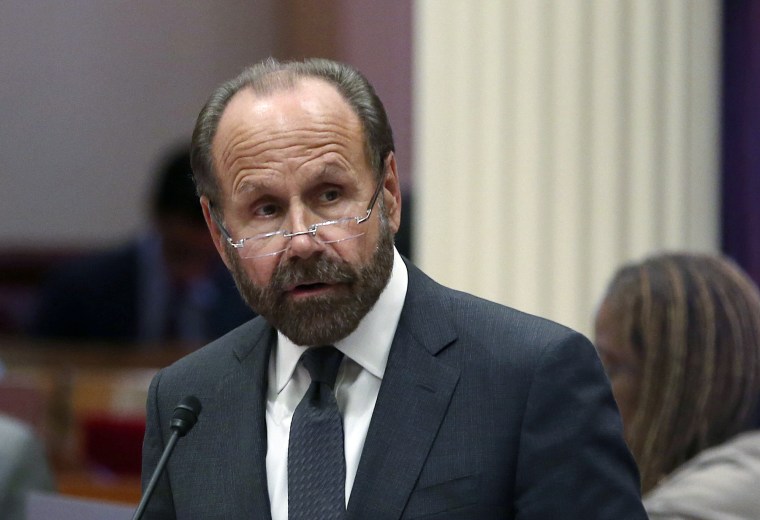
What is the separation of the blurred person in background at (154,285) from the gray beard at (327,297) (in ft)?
13.5

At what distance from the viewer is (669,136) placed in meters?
3.23

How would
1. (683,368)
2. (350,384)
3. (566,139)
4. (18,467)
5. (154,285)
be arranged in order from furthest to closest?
(154,285), (566,139), (18,467), (683,368), (350,384)

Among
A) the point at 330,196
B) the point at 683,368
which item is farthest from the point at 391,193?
the point at 683,368

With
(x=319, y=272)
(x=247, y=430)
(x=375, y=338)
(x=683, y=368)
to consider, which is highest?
(x=319, y=272)

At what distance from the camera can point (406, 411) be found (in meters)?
1.68

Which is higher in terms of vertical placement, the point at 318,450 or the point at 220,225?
the point at 220,225

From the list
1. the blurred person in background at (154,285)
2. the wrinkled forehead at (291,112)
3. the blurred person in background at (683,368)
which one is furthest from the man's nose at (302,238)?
the blurred person in background at (154,285)

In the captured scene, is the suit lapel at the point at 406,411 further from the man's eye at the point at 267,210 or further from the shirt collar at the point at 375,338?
the man's eye at the point at 267,210

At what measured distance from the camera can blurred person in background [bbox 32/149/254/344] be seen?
19.6 feet

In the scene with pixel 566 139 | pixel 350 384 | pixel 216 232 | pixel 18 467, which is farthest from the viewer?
pixel 566 139

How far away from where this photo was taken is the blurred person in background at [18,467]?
269 centimetres

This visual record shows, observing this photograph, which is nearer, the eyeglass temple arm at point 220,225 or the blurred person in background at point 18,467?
the eyeglass temple arm at point 220,225

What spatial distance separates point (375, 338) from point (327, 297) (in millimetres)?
111

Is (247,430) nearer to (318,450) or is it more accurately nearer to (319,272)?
(318,450)
